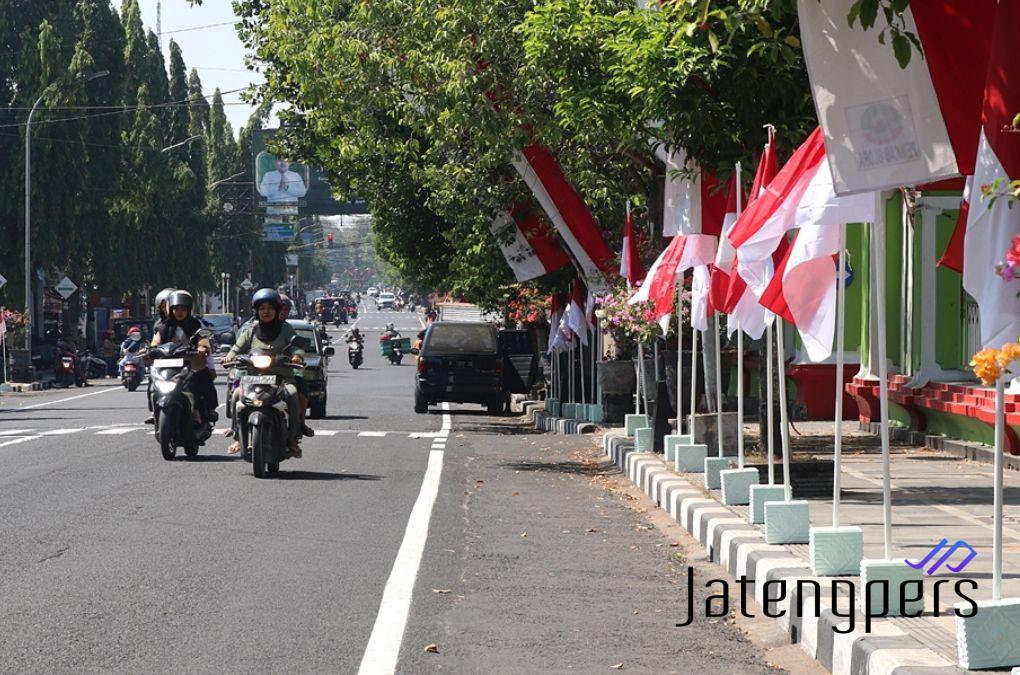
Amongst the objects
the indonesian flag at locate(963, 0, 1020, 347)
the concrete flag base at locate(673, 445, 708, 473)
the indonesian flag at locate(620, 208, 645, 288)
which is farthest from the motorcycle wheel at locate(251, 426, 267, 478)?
the indonesian flag at locate(963, 0, 1020, 347)

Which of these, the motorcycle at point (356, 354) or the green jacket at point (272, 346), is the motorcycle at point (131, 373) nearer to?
the motorcycle at point (356, 354)

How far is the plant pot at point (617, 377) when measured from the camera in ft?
89.2

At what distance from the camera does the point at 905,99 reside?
28.4ft

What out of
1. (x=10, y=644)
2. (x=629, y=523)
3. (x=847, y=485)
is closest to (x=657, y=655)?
(x=10, y=644)

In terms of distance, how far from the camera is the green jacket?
1716cm

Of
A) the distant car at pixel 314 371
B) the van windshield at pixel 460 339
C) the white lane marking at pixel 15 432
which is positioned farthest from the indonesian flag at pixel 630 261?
the van windshield at pixel 460 339

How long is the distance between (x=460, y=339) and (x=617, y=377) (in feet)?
27.4

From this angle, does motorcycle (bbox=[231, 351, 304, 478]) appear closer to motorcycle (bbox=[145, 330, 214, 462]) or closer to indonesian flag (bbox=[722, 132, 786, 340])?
motorcycle (bbox=[145, 330, 214, 462])

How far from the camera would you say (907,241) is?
75.0 feet

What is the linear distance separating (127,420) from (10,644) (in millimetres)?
20577

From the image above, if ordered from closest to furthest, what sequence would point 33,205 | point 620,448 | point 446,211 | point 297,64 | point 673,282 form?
point 673,282 → point 620,448 → point 297,64 → point 446,211 → point 33,205

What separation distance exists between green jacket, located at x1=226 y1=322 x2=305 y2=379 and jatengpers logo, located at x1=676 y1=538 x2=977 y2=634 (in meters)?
7.81

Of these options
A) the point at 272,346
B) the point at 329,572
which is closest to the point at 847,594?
the point at 329,572

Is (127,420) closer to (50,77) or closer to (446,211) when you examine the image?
(446,211)
